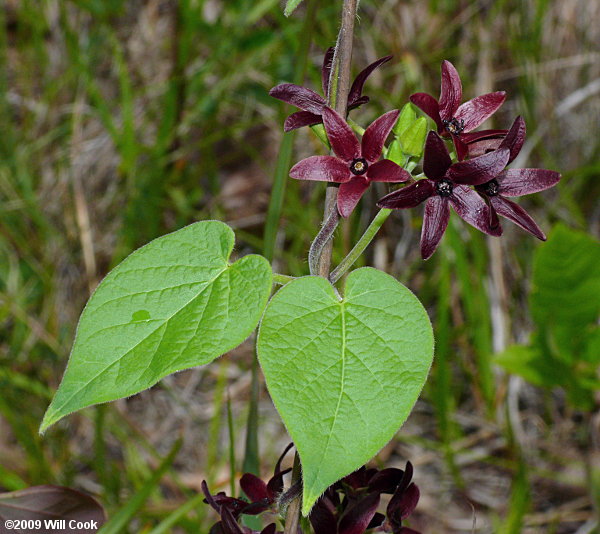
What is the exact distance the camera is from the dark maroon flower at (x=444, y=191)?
2.20 feet

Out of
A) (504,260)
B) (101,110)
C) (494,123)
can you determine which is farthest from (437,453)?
(101,110)

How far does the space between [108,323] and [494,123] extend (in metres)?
2.22

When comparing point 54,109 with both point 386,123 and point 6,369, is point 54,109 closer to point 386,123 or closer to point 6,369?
point 6,369

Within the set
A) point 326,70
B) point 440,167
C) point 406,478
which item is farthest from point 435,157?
point 406,478

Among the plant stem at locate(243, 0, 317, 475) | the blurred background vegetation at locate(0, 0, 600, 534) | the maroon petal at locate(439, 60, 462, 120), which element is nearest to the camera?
the maroon petal at locate(439, 60, 462, 120)

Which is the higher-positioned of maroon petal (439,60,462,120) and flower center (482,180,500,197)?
maroon petal (439,60,462,120)

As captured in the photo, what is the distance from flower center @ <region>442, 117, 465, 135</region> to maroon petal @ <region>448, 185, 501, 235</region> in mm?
82

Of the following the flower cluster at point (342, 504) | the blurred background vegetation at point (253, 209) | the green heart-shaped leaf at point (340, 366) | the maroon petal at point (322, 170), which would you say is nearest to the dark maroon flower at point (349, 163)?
the maroon petal at point (322, 170)

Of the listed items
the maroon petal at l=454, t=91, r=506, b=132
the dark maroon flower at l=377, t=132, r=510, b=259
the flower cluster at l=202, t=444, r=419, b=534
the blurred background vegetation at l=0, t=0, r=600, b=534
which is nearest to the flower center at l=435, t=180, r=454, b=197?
the dark maroon flower at l=377, t=132, r=510, b=259

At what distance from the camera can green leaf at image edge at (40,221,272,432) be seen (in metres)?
0.60

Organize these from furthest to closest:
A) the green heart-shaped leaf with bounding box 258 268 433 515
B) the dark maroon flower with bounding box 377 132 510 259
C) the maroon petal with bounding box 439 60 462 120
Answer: the maroon petal with bounding box 439 60 462 120, the dark maroon flower with bounding box 377 132 510 259, the green heart-shaped leaf with bounding box 258 268 433 515

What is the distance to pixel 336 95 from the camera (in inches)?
30.3

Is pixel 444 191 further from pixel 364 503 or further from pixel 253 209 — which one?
pixel 253 209

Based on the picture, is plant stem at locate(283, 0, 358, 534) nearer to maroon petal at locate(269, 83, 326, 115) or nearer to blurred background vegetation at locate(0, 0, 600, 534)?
maroon petal at locate(269, 83, 326, 115)
